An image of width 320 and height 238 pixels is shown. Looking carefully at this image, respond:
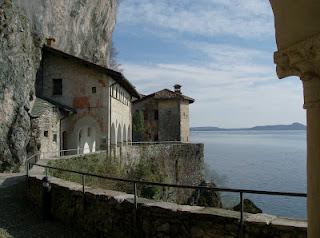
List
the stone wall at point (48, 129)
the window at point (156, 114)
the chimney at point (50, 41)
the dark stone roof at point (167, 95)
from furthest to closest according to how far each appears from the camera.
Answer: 1. the window at point (156, 114)
2. the dark stone roof at point (167, 95)
3. the chimney at point (50, 41)
4. the stone wall at point (48, 129)

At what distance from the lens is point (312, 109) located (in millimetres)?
3426

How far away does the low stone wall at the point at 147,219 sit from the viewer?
5.03 meters

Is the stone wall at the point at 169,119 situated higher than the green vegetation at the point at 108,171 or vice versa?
the stone wall at the point at 169,119

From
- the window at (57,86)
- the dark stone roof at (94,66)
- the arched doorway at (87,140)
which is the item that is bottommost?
the arched doorway at (87,140)

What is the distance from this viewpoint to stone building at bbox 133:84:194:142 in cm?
4322

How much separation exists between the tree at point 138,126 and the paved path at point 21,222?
32.5m

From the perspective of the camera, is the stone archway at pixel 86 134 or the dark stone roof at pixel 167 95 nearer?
the stone archway at pixel 86 134

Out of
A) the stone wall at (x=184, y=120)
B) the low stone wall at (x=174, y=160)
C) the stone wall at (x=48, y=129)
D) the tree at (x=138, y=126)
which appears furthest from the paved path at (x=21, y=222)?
the tree at (x=138, y=126)

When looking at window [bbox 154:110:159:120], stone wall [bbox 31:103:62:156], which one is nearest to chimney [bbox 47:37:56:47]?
stone wall [bbox 31:103:62:156]

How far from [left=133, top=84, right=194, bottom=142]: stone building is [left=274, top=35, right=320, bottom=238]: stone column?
39225 millimetres

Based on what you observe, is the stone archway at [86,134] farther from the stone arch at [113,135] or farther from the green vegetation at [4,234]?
the green vegetation at [4,234]

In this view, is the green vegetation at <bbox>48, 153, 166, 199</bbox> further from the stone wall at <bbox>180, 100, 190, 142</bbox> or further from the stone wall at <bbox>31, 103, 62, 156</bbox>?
the stone wall at <bbox>180, 100, 190, 142</bbox>

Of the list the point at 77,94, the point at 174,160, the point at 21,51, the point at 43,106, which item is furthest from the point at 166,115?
the point at 21,51

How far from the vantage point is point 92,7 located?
1380 inches
